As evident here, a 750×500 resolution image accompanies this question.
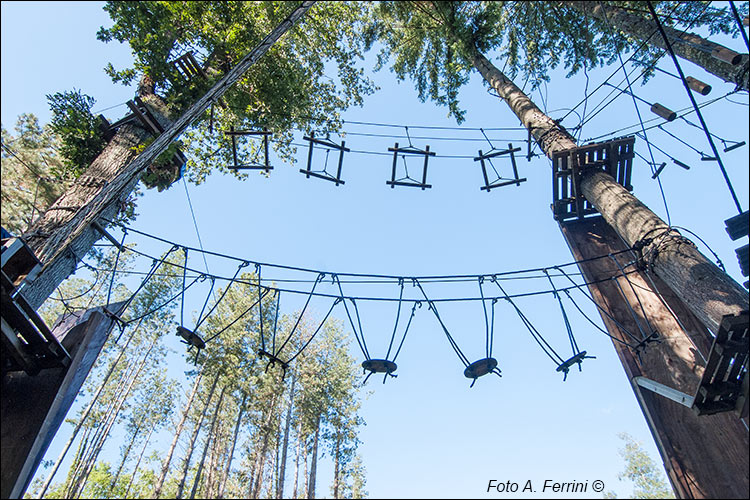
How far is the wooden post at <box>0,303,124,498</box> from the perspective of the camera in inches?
108

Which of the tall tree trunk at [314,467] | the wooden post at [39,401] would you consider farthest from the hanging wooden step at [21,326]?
the tall tree trunk at [314,467]

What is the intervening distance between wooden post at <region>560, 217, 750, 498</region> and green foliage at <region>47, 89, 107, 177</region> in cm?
768

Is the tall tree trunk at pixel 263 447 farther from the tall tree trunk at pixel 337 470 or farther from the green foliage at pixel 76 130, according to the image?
the green foliage at pixel 76 130

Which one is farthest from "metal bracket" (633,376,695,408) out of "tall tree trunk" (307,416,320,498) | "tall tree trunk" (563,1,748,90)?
"tall tree trunk" (307,416,320,498)

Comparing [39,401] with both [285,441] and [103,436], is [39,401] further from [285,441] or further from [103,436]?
[103,436]

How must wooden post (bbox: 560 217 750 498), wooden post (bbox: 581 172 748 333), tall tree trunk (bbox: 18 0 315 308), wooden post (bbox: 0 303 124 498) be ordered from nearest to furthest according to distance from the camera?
wooden post (bbox: 0 303 124 498), wooden post (bbox: 581 172 748 333), wooden post (bbox: 560 217 750 498), tall tree trunk (bbox: 18 0 315 308)

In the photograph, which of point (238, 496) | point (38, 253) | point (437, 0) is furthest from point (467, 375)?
point (238, 496)

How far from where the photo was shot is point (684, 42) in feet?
19.5

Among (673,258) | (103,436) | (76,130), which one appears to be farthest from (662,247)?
(103,436)

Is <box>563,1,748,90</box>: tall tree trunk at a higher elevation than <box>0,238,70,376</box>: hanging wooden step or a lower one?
higher

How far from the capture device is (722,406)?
10.0ft

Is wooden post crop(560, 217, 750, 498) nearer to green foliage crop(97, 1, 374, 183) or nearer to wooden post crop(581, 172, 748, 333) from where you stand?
wooden post crop(581, 172, 748, 333)

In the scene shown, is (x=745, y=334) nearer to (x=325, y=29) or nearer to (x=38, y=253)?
(x=38, y=253)

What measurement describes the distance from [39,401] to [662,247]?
607 cm
